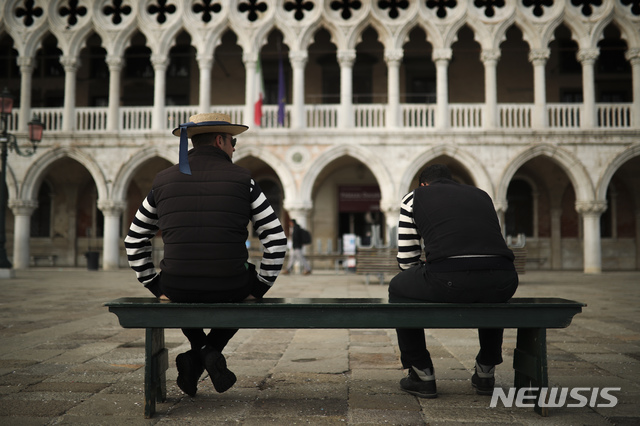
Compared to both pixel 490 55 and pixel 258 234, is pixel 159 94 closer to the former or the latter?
pixel 490 55

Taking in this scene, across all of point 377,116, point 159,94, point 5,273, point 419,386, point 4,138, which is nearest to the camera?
point 419,386

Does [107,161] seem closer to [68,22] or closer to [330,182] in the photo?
[68,22]

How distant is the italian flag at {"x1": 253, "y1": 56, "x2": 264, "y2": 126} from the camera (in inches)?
712

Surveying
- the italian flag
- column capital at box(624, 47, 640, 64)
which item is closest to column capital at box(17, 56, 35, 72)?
the italian flag

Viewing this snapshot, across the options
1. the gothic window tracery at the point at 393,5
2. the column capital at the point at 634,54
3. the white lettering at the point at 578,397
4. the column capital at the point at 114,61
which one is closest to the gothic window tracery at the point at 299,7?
the gothic window tracery at the point at 393,5

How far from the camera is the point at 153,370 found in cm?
316

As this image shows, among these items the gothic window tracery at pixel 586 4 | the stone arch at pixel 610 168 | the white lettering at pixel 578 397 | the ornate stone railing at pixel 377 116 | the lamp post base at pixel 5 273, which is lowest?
the lamp post base at pixel 5 273

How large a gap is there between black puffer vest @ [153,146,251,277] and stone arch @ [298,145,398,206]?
15.0m

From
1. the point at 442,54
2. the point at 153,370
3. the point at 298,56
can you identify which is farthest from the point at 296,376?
the point at 442,54

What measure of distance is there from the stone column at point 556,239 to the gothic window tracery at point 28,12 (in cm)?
1945

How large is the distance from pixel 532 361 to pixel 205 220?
1995 millimetres

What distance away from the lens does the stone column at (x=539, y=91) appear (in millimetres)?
17969

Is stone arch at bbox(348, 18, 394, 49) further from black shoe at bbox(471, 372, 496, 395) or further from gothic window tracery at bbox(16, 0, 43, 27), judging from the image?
black shoe at bbox(471, 372, 496, 395)

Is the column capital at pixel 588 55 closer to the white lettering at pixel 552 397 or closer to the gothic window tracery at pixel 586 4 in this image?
the gothic window tracery at pixel 586 4
